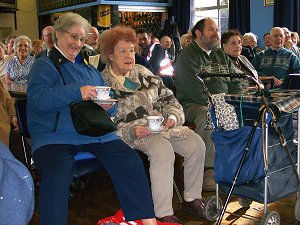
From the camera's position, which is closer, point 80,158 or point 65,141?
point 65,141

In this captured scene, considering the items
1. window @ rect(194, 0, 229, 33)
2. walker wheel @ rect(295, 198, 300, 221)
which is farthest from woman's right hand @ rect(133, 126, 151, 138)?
window @ rect(194, 0, 229, 33)

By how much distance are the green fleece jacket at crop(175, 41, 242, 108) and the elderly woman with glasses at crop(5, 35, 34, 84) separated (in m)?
2.28

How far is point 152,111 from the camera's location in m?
2.96

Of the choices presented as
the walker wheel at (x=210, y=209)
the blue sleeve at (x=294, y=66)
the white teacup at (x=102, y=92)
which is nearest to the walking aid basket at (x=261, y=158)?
the walker wheel at (x=210, y=209)

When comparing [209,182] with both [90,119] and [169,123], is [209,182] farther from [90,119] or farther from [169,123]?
[90,119]

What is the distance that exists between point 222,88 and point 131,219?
1.69 metres

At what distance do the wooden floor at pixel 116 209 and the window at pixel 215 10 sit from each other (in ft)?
25.5

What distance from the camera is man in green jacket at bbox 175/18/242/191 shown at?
3559 millimetres

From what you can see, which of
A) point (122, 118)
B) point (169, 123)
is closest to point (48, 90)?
point (122, 118)

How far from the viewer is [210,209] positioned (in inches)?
114

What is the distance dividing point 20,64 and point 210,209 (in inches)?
133

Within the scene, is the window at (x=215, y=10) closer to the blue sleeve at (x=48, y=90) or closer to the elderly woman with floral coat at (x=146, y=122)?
the elderly woman with floral coat at (x=146, y=122)

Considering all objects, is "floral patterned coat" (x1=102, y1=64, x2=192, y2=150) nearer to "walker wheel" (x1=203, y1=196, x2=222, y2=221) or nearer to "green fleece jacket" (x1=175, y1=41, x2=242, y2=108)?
"walker wheel" (x1=203, y1=196, x2=222, y2=221)

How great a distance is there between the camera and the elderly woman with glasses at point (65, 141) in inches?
87.4
